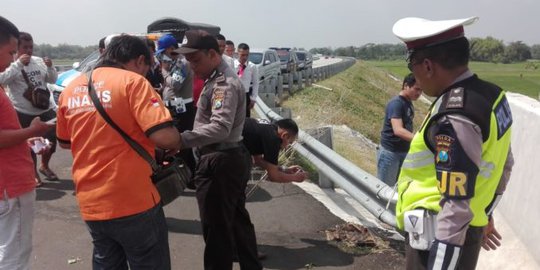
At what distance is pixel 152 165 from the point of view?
2.71m

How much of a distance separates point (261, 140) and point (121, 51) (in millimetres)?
1476

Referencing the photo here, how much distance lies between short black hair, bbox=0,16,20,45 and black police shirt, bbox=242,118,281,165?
5.81 feet

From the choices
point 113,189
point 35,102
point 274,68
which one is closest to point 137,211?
point 113,189

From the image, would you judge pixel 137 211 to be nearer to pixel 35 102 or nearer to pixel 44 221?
pixel 44 221

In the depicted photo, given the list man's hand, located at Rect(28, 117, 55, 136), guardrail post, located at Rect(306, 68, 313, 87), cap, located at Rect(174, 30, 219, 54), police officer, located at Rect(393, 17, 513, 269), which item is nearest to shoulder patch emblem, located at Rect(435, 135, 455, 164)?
police officer, located at Rect(393, 17, 513, 269)

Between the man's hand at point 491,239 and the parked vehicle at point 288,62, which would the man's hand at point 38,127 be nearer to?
the man's hand at point 491,239

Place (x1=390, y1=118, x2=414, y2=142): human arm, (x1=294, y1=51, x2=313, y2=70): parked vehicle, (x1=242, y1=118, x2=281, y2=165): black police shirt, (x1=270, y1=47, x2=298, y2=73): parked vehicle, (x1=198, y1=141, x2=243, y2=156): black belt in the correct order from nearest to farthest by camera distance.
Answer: (x1=198, y1=141, x2=243, y2=156): black belt < (x1=242, y1=118, x2=281, y2=165): black police shirt < (x1=390, y1=118, x2=414, y2=142): human arm < (x1=270, y1=47, x2=298, y2=73): parked vehicle < (x1=294, y1=51, x2=313, y2=70): parked vehicle

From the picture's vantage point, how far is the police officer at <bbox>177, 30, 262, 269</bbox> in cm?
330

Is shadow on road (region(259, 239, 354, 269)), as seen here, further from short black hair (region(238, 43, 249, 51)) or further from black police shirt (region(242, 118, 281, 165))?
short black hair (region(238, 43, 249, 51))

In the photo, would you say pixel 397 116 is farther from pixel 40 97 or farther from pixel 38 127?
pixel 40 97

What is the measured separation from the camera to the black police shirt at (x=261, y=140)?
3.82m

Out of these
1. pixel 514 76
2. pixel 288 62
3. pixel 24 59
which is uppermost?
pixel 24 59

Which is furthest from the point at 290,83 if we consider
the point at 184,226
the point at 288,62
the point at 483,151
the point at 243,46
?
the point at 483,151

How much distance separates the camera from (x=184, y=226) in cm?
500
